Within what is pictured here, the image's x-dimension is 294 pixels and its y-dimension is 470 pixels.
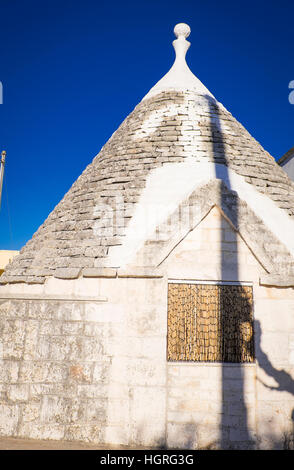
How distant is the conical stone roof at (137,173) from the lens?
5.98m

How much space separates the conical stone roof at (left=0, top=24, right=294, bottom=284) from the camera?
5980mm

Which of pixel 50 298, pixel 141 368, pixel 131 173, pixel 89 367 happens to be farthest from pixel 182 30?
pixel 89 367

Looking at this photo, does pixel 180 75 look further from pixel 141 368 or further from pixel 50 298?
pixel 141 368

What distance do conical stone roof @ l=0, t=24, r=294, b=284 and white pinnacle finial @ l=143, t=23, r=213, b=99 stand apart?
58 millimetres

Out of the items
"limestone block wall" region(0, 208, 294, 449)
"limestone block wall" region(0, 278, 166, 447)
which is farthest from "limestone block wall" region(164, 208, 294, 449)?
"limestone block wall" region(0, 278, 166, 447)

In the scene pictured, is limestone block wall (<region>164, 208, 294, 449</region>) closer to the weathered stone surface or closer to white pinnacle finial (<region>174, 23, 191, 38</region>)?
the weathered stone surface

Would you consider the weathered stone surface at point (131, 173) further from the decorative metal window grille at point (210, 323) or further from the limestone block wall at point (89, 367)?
the decorative metal window grille at point (210, 323)

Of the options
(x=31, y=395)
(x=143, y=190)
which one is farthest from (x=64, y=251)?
(x=31, y=395)

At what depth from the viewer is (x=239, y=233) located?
572 centimetres

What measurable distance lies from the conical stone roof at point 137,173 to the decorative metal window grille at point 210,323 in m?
1.21

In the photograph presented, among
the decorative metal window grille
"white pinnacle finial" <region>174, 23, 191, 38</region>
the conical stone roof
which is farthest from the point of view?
"white pinnacle finial" <region>174, 23, 191, 38</region>

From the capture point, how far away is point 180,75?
9070 millimetres
